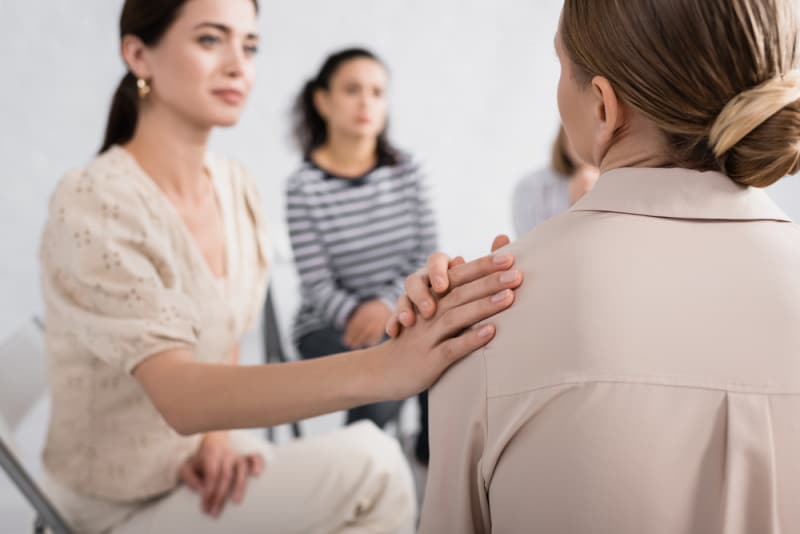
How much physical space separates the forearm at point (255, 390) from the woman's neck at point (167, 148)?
37 cm

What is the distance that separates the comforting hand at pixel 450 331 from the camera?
72 cm

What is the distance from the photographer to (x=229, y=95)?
131 centimetres

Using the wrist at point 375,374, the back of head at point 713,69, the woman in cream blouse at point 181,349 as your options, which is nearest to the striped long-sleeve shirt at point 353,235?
the woman in cream blouse at point 181,349

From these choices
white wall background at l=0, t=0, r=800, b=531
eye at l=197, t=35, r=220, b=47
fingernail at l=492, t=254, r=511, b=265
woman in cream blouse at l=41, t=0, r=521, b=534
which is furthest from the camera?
white wall background at l=0, t=0, r=800, b=531

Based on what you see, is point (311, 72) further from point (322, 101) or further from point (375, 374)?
point (375, 374)

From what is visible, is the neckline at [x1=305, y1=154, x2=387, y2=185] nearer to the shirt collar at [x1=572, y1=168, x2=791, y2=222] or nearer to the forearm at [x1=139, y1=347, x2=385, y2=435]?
the forearm at [x1=139, y1=347, x2=385, y2=435]

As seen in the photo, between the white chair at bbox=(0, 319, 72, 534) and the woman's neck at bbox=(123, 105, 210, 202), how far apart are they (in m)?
0.41

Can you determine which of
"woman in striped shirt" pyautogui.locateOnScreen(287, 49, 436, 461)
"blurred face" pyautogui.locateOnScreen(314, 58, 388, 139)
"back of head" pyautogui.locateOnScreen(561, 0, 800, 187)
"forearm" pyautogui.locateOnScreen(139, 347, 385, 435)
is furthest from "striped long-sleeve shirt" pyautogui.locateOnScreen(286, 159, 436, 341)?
"back of head" pyautogui.locateOnScreen(561, 0, 800, 187)

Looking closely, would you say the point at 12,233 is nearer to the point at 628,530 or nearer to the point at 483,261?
the point at 483,261

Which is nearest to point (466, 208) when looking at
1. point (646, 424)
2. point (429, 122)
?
point (429, 122)

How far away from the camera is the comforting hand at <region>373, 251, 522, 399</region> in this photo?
2.37ft

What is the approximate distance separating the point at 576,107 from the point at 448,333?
26 centimetres

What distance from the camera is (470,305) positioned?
2.49 feet

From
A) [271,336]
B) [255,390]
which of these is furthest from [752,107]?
[271,336]
